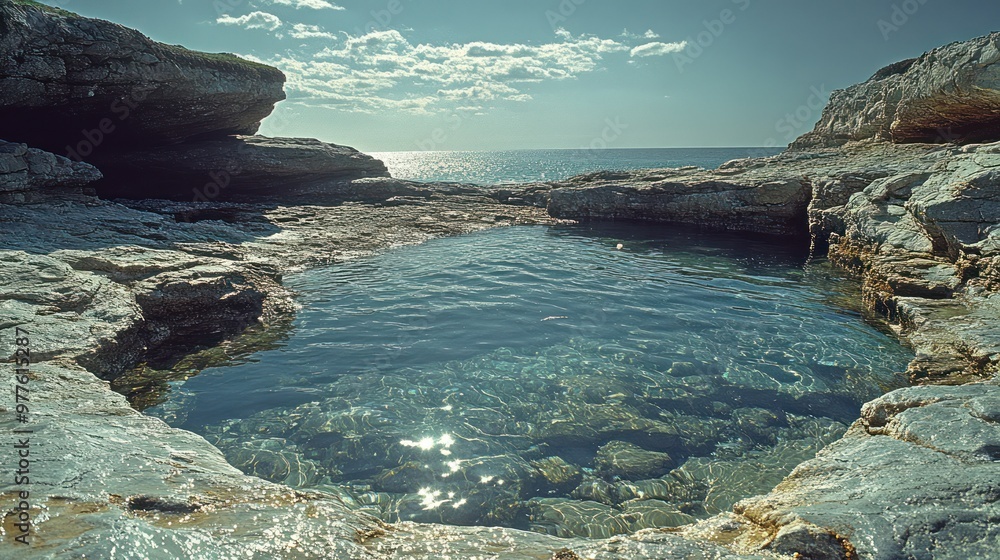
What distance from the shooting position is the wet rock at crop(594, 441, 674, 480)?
5.71 m

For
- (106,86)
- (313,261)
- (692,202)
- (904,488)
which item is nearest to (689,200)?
(692,202)

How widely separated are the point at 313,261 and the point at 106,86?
10592 millimetres

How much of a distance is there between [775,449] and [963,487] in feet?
8.87

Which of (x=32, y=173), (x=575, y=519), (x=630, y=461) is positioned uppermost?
(x=32, y=173)

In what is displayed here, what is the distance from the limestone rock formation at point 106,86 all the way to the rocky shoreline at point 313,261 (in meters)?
0.08

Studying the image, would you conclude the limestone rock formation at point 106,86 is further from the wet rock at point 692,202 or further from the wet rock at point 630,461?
the wet rock at point 630,461

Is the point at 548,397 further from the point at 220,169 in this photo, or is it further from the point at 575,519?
the point at 220,169

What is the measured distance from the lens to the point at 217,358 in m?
8.58

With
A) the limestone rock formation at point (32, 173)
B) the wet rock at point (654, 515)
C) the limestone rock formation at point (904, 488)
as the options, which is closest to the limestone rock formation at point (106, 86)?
the limestone rock formation at point (32, 173)

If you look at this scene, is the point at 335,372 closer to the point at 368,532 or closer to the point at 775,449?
the point at 368,532

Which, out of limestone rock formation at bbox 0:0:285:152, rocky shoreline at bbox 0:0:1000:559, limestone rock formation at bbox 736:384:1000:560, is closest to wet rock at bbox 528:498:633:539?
rocky shoreline at bbox 0:0:1000:559

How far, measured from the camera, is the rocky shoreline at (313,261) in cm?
333

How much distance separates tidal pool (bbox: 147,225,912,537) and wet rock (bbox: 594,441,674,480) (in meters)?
0.02

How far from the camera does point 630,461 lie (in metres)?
5.91
